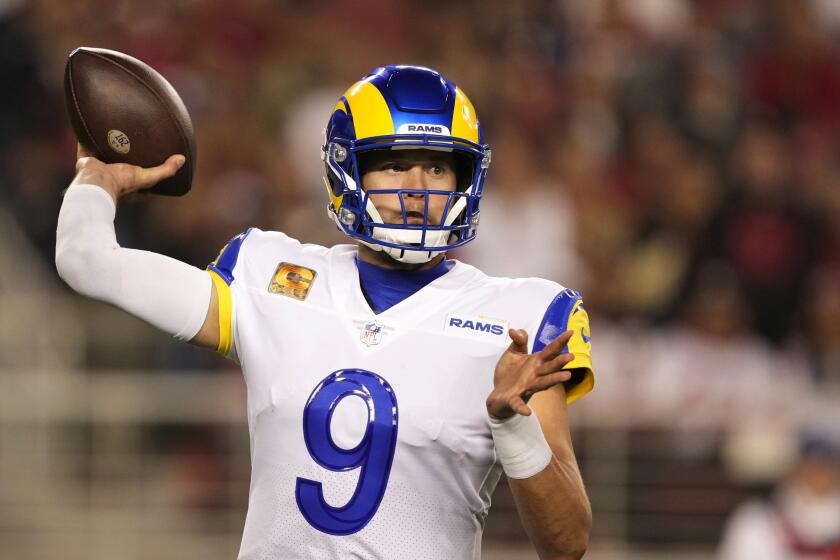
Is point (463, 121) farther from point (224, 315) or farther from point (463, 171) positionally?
point (224, 315)

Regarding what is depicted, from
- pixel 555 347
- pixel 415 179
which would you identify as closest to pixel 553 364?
pixel 555 347

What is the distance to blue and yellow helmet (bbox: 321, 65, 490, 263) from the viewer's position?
3154 mm

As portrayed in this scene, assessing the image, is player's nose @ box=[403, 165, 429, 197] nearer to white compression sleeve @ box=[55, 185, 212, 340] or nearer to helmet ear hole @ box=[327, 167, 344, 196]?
helmet ear hole @ box=[327, 167, 344, 196]

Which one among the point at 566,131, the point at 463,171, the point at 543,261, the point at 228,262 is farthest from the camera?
the point at 566,131

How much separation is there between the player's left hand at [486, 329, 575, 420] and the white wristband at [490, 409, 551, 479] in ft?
0.12

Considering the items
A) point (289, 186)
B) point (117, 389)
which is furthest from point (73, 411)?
point (289, 186)

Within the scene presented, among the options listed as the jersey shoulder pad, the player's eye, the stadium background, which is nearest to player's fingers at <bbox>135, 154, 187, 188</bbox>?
the jersey shoulder pad

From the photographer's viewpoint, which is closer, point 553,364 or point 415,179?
point 553,364

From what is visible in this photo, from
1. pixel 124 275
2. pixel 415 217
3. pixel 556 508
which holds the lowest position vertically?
pixel 556 508

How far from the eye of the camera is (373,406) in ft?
9.83

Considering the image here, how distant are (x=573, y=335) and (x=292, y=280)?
0.62m

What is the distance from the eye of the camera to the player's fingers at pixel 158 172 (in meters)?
3.27

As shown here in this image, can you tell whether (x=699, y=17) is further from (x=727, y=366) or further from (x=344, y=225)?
(x=344, y=225)

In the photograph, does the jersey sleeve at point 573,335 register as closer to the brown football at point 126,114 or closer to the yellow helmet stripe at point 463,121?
the yellow helmet stripe at point 463,121
